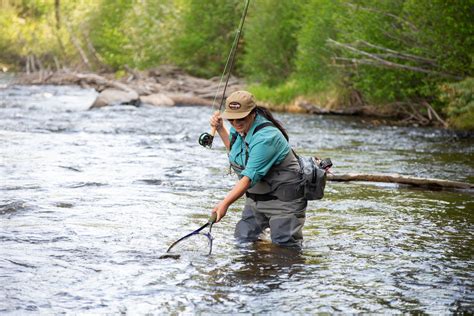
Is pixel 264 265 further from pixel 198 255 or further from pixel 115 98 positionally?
pixel 115 98

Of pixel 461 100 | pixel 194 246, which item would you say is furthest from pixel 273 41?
pixel 194 246

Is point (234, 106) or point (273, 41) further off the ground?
point (273, 41)

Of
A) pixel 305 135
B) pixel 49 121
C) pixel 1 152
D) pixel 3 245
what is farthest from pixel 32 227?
pixel 49 121

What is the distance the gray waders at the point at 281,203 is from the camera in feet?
21.7

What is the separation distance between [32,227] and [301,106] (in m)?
22.8

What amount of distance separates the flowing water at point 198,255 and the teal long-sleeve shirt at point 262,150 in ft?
2.38

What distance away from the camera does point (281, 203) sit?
21.8 ft

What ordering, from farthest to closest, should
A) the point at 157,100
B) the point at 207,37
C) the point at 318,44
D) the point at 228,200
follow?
1. the point at 207,37
2. the point at 318,44
3. the point at 157,100
4. the point at 228,200

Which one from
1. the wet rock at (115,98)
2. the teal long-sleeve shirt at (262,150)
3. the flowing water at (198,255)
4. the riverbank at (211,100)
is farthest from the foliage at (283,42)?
the teal long-sleeve shirt at (262,150)

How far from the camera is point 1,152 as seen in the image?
13844mm

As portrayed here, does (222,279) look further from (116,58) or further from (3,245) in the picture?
(116,58)

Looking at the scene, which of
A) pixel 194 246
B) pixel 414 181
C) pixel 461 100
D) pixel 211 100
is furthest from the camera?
pixel 211 100

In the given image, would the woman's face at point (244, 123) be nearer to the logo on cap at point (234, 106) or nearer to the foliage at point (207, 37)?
the logo on cap at point (234, 106)

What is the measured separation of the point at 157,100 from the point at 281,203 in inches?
995
